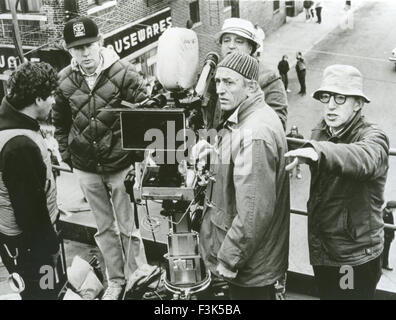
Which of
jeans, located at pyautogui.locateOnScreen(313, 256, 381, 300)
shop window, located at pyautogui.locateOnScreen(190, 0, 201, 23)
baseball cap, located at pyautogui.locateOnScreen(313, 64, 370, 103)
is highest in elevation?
baseball cap, located at pyautogui.locateOnScreen(313, 64, 370, 103)

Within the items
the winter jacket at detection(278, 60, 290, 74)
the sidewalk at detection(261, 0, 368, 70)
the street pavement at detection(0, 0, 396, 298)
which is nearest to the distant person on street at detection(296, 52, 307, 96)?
the street pavement at detection(0, 0, 396, 298)

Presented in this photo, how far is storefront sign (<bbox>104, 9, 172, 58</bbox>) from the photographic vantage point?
13117 millimetres

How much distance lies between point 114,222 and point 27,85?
4.60 ft

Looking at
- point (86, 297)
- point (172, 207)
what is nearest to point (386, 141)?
point (172, 207)

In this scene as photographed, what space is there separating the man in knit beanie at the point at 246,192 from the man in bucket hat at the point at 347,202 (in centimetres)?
20

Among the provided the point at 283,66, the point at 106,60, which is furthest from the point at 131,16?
the point at 106,60

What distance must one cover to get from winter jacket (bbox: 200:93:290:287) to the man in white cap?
30.7 inches

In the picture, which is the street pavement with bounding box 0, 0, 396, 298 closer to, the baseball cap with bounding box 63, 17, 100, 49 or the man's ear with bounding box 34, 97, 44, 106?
the baseball cap with bounding box 63, 17, 100, 49

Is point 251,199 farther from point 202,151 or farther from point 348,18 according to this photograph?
point 348,18

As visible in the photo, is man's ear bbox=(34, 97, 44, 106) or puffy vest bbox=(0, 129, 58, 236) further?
man's ear bbox=(34, 97, 44, 106)

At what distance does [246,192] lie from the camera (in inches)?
115

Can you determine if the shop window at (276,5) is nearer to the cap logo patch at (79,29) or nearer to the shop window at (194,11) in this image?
the shop window at (194,11)

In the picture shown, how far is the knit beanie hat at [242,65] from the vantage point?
10.2ft
